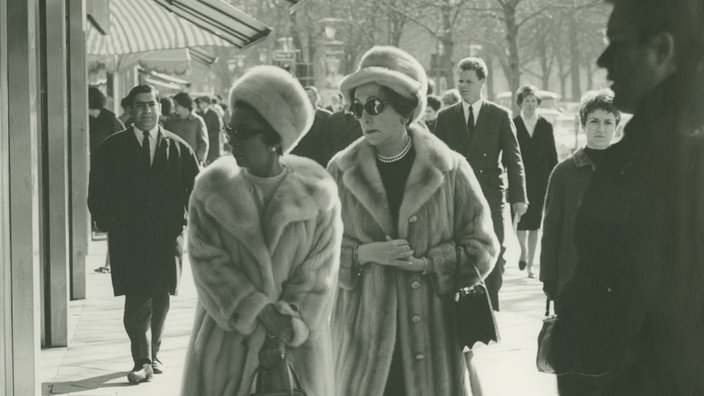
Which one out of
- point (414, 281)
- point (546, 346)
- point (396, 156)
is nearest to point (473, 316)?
point (414, 281)

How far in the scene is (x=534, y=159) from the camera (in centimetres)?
1400

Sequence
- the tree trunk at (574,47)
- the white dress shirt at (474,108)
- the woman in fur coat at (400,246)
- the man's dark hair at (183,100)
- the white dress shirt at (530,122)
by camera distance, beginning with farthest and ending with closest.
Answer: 1. the tree trunk at (574,47)
2. the man's dark hair at (183,100)
3. the white dress shirt at (530,122)
4. the white dress shirt at (474,108)
5. the woman in fur coat at (400,246)

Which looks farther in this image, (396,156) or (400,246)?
(396,156)

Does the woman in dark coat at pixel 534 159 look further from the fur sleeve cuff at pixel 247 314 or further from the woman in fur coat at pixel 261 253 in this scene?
the fur sleeve cuff at pixel 247 314

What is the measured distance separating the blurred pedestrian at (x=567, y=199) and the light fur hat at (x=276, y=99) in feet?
6.06

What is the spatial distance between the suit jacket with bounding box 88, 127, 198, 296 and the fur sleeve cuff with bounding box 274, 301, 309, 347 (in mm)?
4044

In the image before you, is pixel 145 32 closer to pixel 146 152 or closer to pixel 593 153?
pixel 146 152

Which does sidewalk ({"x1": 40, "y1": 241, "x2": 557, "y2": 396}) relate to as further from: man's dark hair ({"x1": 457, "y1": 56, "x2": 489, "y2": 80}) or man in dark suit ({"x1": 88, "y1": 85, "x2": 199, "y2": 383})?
man's dark hair ({"x1": 457, "y1": 56, "x2": 489, "y2": 80})

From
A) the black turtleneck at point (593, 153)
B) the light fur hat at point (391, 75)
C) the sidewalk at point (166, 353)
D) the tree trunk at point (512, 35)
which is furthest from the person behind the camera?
the tree trunk at point (512, 35)

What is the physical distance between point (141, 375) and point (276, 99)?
4.10 metres

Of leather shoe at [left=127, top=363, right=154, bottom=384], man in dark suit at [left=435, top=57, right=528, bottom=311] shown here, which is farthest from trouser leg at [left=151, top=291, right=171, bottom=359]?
man in dark suit at [left=435, top=57, right=528, bottom=311]

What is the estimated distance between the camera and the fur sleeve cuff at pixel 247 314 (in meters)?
4.84

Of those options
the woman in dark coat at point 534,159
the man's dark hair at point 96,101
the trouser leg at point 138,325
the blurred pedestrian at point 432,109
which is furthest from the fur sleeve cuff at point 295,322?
the man's dark hair at point 96,101

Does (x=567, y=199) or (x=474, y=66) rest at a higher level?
(x=474, y=66)
